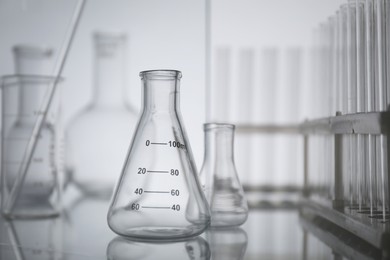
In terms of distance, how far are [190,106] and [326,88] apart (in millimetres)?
406

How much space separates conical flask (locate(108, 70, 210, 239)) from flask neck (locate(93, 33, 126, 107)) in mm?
574

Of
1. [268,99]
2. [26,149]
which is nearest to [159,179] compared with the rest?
[26,149]

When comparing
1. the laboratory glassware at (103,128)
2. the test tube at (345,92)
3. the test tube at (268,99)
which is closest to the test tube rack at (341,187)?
the test tube at (345,92)

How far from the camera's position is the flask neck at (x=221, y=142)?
96 cm

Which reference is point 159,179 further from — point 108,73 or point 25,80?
point 108,73

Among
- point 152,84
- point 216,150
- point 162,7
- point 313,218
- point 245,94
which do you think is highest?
point 162,7

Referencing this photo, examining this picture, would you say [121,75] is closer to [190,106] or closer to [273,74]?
[190,106]

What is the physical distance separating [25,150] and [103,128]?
0.41m

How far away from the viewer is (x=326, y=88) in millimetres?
1144

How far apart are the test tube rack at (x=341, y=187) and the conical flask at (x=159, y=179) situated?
0.84 ft

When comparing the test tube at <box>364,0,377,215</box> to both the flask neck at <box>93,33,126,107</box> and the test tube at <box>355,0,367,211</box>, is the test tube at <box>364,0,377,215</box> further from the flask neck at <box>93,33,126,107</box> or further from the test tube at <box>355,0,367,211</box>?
the flask neck at <box>93,33,126,107</box>

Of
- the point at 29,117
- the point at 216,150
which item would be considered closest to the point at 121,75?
the point at 29,117

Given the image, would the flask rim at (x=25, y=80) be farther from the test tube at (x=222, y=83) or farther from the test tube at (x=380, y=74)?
the test tube at (x=222, y=83)

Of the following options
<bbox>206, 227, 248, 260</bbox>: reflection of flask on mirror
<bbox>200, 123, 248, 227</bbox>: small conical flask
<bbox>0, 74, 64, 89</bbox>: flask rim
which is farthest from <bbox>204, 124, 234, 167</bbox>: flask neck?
<bbox>0, 74, 64, 89</bbox>: flask rim
